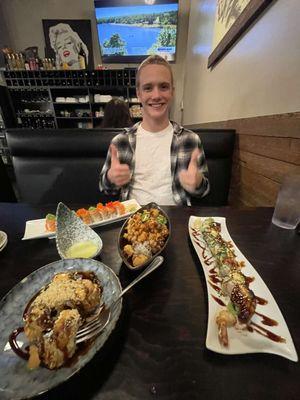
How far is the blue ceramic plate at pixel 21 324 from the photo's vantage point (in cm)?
30

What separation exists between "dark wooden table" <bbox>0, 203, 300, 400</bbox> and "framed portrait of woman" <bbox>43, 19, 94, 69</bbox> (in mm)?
5040

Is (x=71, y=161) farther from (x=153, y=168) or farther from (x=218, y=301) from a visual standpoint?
(x=218, y=301)

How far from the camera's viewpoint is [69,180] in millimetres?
1640

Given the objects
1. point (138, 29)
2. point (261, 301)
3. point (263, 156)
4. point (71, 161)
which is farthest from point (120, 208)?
point (138, 29)

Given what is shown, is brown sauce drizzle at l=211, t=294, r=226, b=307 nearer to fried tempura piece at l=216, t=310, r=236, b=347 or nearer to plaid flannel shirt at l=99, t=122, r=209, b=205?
fried tempura piece at l=216, t=310, r=236, b=347

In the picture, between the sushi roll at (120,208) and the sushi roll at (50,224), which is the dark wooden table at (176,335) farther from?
the sushi roll at (120,208)

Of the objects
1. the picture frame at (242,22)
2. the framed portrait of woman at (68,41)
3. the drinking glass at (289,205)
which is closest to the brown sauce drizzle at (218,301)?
the drinking glass at (289,205)

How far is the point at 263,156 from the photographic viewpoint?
112 cm

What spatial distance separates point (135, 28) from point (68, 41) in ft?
4.84

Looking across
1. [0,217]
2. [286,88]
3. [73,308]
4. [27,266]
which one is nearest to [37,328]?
[73,308]

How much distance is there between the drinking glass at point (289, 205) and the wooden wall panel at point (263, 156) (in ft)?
0.49

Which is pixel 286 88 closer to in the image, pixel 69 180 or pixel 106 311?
pixel 106 311

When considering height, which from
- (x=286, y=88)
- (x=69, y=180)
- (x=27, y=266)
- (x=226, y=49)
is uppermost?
(x=226, y=49)

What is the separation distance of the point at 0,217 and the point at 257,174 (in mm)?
1299
